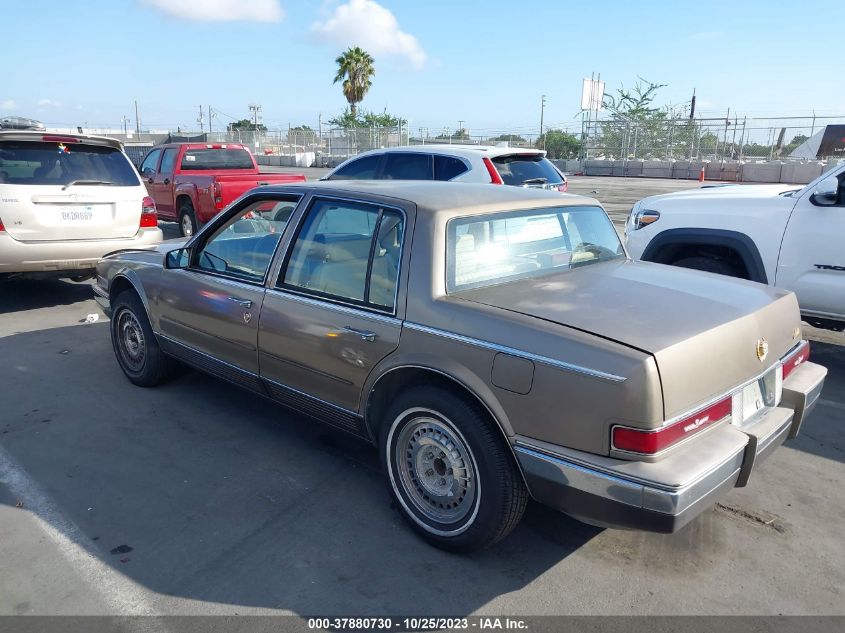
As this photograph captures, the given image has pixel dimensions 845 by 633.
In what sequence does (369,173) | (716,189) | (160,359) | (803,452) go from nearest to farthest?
1. (803,452)
2. (160,359)
3. (716,189)
4. (369,173)

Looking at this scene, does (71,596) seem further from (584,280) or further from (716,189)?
(716,189)

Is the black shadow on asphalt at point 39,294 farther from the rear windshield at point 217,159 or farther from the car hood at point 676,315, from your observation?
the car hood at point 676,315

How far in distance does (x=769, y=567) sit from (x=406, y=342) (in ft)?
6.39

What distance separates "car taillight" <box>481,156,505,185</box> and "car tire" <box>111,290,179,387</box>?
4.78 metres

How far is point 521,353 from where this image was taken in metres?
2.69

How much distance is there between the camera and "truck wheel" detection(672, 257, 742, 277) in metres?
5.86

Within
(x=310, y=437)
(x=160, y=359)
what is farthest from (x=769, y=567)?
(x=160, y=359)

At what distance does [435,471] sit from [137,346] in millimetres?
3103

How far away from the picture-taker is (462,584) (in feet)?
9.58

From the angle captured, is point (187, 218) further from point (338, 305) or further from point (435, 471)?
point (435, 471)

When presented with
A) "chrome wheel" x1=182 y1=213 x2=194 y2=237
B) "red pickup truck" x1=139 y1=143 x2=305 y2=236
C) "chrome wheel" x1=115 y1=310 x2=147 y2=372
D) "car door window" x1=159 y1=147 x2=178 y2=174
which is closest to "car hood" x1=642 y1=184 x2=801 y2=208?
"chrome wheel" x1=115 y1=310 x2=147 y2=372

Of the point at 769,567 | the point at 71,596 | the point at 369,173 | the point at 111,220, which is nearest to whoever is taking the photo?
the point at 71,596

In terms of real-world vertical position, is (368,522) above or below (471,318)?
below

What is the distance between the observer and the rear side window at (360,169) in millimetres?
9595
